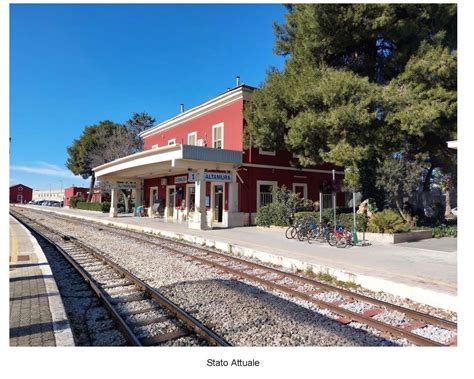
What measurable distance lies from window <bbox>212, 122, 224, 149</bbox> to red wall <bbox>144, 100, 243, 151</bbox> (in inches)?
10.9

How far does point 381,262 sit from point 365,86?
26.0 feet

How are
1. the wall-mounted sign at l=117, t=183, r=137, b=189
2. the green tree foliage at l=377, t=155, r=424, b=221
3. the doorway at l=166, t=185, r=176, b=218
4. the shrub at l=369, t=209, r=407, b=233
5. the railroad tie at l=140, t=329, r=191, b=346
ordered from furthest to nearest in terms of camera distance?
the wall-mounted sign at l=117, t=183, r=137, b=189
the doorway at l=166, t=185, r=176, b=218
the green tree foliage at l=377, t=155, r=424, b=221
the shrub at l=369, t=209, r=407, b=233
the railroad tie at l=140, t=329, r=191, b=346

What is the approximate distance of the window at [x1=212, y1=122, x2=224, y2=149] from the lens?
20.3 metres

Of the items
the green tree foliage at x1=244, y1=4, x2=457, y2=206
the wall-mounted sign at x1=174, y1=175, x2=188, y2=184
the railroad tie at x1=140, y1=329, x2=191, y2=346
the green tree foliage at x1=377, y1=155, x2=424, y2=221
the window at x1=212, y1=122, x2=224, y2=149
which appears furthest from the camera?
the green tree foliage at x1=377, y1=155, x2=424, y2=221

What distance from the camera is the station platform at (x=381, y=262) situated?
598 centimetres

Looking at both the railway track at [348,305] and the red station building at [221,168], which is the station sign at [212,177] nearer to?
the red station building at [221,168]

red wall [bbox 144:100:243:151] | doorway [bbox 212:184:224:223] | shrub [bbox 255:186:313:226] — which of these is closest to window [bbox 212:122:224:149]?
red wall [bbox 144:100:243:151]

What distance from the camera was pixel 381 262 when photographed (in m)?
8.40

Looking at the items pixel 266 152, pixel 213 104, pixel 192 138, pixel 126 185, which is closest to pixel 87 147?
→ pixel 126 185

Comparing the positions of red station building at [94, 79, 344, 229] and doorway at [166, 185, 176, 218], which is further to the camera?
doorway at [166, 185, 176, 218]

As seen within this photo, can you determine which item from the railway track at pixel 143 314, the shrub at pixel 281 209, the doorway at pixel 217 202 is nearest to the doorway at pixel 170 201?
the doorway at pixel 217 202

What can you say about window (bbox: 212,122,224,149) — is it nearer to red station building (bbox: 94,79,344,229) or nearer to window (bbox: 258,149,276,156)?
red station building (bbox: 94,79,344,229)

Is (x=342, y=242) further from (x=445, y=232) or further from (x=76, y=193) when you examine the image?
(x=76, y=193)
